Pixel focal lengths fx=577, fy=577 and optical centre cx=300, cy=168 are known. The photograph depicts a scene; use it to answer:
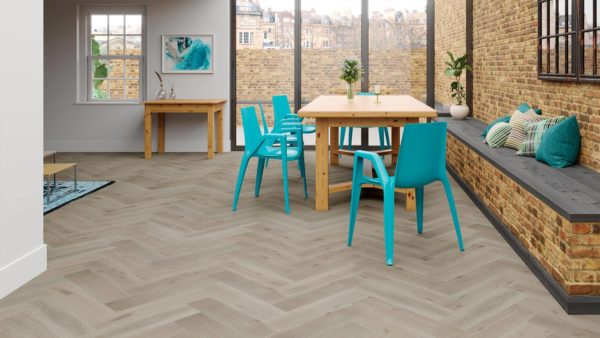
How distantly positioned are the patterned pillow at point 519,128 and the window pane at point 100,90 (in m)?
6.61

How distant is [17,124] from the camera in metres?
3.02

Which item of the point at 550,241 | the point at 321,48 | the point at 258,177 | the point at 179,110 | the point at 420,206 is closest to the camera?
the point at 550,241

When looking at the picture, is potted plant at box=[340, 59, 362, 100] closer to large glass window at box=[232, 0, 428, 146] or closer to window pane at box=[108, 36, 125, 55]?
large glass window at box=[232, 0, 428, 146]

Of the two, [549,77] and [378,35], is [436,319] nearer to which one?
[549,77]

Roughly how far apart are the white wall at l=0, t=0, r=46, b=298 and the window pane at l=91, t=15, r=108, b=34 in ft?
21.1

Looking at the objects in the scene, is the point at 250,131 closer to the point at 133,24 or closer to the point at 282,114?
the point at 282,114

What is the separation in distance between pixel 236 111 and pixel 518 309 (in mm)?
7103

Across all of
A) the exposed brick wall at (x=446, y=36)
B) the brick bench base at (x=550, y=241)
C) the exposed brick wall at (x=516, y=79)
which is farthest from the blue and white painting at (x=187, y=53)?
the brick bench base at (x=550, y=241)

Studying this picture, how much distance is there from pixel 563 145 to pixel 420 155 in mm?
1387

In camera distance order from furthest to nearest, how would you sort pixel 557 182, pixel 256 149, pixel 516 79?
1. pixel 516 79
2. pixel 256 149
3. pixel 557 182

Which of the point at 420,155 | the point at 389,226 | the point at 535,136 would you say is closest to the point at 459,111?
the point at 535,136

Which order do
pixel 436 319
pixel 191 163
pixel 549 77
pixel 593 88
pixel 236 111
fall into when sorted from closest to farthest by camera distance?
1. pixel 436 319
2. pixel 593 88
3. pixel 549 77
4. pixel 191 163
5. pixel 236 111

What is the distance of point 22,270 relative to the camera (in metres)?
3.09

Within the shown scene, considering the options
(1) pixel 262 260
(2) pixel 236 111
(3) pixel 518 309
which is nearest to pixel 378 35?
(2) pixel 236 111
